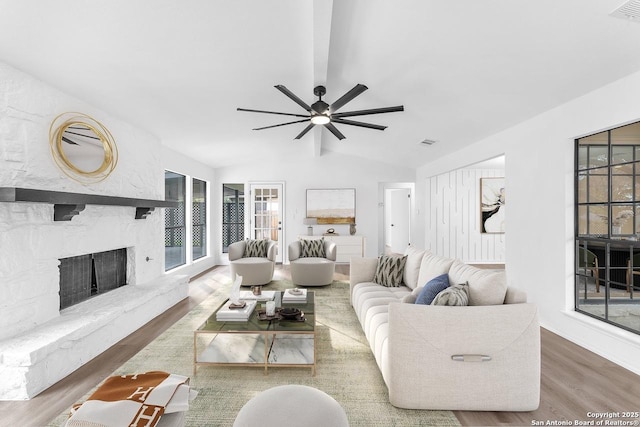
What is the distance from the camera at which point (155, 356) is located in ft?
8.77

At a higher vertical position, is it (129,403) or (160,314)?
(129,403)

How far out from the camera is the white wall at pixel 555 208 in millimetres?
2541

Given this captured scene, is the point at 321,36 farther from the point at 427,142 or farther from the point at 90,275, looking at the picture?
the point at 427,142

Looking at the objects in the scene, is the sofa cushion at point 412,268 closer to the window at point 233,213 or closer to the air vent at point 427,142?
the air vent at point 427,142

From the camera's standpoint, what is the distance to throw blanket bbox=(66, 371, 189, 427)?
1245mm

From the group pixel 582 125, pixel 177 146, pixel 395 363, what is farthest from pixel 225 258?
pixel 582 125

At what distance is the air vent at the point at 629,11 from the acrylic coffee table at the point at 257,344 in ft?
9.43

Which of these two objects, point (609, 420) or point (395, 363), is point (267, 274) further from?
point (609, 420)

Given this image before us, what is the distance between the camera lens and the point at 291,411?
4.40 ft

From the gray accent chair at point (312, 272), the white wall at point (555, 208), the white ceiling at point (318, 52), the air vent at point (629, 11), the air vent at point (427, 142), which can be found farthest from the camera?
the air vent at point (427, 142)

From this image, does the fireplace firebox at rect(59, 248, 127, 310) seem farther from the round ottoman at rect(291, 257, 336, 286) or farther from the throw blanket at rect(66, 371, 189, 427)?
the round ottoman at rect(291, 257, 336, 286)

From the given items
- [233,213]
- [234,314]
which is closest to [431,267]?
[234,314]

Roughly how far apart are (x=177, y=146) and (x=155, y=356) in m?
3.52

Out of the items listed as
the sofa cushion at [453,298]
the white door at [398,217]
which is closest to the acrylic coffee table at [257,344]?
the sofa cushion at [453,298]
